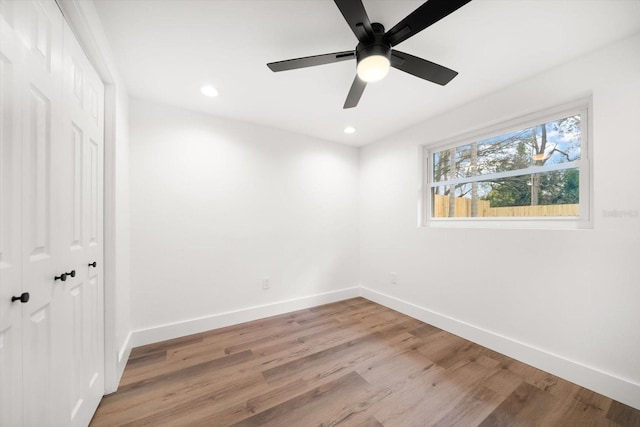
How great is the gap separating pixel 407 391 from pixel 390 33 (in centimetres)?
227

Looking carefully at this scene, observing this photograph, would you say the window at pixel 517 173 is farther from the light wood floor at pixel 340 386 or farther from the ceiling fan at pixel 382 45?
the light wood floor at pixel 340 386

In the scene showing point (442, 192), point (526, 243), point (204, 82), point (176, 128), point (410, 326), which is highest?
point (204, 82)

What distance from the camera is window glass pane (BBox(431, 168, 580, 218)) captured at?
6.22ft

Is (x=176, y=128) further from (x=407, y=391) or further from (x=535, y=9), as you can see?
(x=407, y=391)

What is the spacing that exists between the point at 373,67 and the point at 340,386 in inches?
83.6

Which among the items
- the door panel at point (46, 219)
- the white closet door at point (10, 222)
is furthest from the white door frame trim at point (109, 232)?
the white closet door at point (10, 222)

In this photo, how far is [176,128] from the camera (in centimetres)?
243

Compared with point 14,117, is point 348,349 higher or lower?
lower

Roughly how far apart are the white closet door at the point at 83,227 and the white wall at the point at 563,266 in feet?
9.45

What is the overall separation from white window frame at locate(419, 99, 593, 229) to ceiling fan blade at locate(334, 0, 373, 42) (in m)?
1.76

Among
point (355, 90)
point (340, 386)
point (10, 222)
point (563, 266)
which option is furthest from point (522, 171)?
point (10, 222)

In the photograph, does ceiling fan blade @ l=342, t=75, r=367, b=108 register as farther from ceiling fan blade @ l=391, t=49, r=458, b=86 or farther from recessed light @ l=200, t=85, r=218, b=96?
recessed light @ l=200, t=85, r=218, b=96

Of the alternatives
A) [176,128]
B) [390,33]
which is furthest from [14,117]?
[176,128]

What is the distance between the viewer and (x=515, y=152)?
2211 mm
